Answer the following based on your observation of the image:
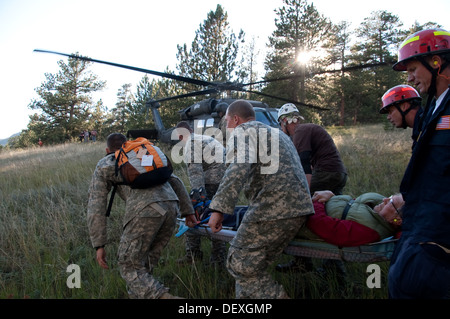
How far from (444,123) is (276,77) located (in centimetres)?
2821

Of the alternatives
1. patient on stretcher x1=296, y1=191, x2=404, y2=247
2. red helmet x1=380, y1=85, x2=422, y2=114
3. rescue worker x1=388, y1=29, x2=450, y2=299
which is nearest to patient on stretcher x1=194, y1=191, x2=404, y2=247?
patient on stretcher x1=296, y1=191, x2=404, y2=247

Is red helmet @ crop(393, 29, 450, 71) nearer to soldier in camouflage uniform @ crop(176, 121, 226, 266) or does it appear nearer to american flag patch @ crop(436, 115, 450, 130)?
american flag patch @ crop(436, 115, 450, 130)

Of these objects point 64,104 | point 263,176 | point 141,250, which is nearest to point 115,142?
point 141,250

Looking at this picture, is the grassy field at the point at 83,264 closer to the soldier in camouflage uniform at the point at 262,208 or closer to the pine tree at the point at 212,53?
the soldier in camouflage uniform at the point at 262,208

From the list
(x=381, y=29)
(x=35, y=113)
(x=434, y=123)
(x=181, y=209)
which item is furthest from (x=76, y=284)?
(x=381, y=29)

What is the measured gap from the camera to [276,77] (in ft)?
93.6

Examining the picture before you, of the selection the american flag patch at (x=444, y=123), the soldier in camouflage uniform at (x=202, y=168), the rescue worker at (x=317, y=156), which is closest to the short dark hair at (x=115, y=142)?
the soldier in camouflage uniform at (x=202, y=168)

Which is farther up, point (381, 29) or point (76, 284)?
point (381, 29)

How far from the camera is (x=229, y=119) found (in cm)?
277

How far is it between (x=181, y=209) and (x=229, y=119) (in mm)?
1296

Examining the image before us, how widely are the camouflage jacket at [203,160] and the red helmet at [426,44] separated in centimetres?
290

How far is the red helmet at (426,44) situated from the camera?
5.87 feet

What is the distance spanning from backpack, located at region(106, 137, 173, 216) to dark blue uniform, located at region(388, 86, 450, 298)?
210 centimetres
